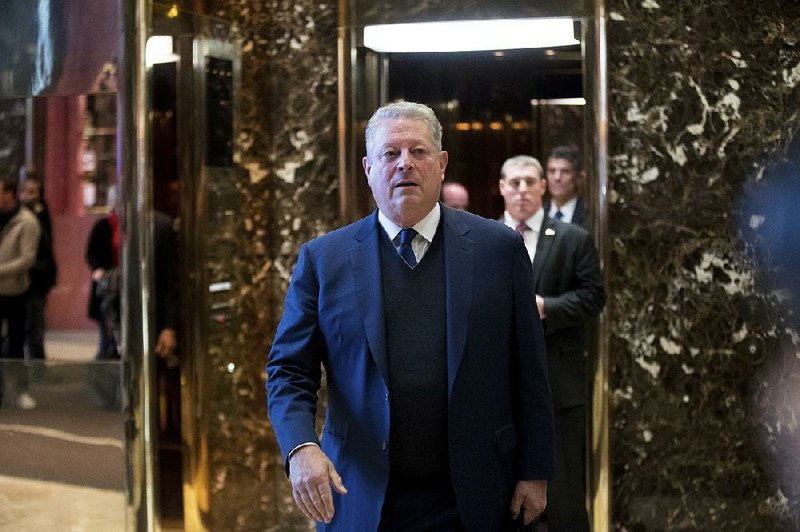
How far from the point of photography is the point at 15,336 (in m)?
5.19

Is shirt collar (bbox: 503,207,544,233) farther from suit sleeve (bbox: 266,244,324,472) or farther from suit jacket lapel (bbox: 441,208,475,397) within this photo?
suit sleeve (bbox: 266,244,324,472)

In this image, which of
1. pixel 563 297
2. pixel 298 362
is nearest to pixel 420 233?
pixel 298 362

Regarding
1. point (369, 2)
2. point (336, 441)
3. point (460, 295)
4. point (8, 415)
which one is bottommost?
point (8, 415)

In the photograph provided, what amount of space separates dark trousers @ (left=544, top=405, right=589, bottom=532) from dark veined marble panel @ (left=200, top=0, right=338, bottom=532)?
3.98 feet

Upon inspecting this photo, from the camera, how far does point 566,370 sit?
4738 mm

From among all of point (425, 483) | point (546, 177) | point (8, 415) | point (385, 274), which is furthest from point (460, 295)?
point (8, 415)

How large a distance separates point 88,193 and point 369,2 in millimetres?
1523

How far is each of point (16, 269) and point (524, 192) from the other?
2.33 meters

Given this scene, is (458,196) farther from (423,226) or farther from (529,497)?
(529,497)

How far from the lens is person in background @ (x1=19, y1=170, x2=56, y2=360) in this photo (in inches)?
201

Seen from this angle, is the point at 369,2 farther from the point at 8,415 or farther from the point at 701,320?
the point at 8,415

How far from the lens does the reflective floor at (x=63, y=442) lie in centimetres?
499

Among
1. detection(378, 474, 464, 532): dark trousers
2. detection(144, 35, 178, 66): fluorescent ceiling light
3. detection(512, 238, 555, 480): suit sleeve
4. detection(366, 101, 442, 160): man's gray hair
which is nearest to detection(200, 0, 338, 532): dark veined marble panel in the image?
detection(144, 35, 178, 66): fluorescent ceiling light

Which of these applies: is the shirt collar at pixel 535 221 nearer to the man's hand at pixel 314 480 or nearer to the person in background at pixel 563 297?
the person in background at pixel 563 297
